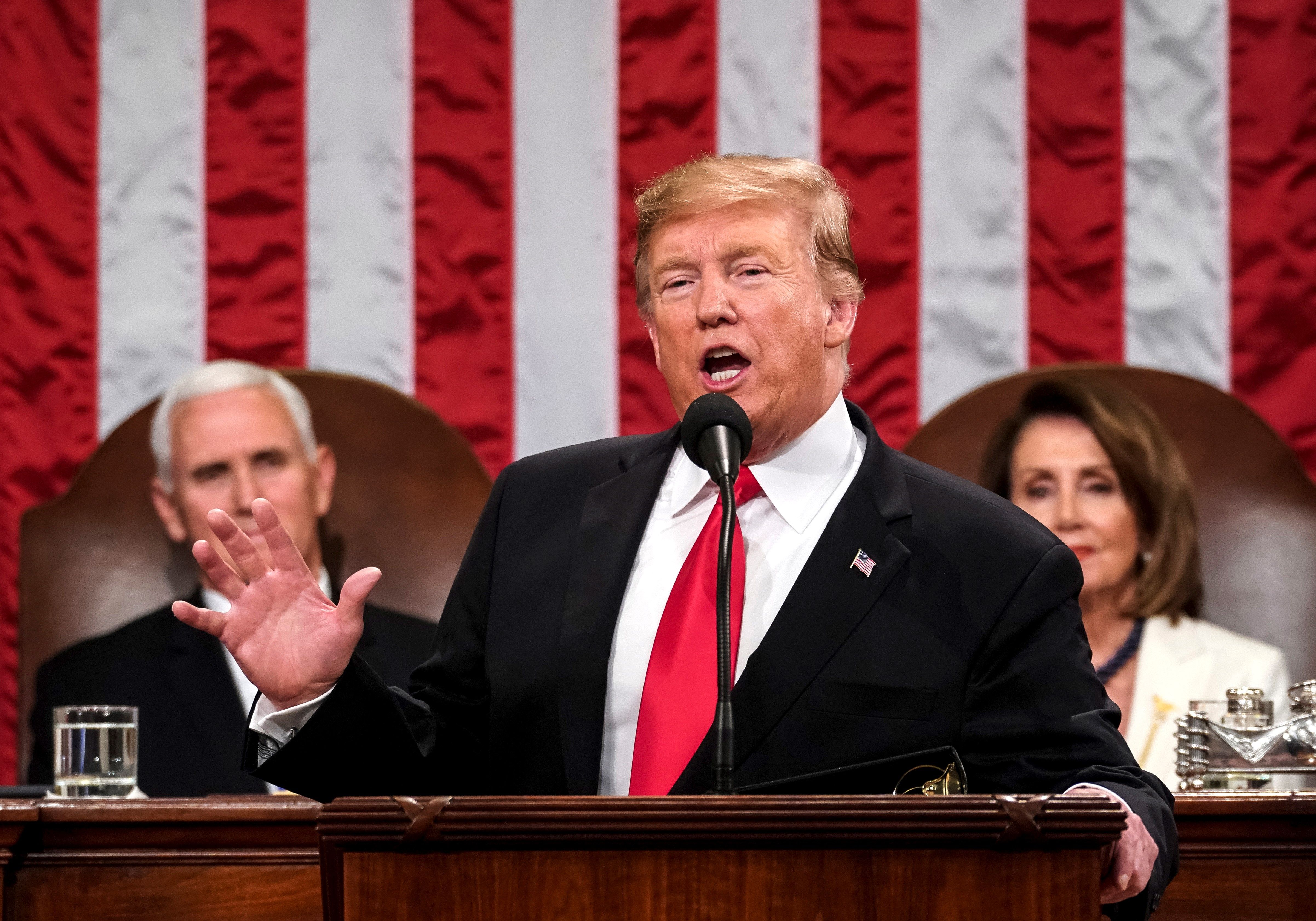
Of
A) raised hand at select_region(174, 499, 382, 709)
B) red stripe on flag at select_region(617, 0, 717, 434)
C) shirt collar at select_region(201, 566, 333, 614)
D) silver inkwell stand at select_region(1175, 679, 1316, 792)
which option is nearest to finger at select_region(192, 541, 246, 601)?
raised hand at select_region(174, 499, 382, 709)

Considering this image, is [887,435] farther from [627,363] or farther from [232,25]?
[232,25]

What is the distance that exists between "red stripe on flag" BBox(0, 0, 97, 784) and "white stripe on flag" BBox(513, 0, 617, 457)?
1085mm

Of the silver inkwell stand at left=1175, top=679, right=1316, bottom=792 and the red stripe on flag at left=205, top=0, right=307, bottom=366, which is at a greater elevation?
the red stripe on flag at left=205, top=0, right=307, bottom=366

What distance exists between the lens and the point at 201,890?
2164 mm

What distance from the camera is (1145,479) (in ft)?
11.7

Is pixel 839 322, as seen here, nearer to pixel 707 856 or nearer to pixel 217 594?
pixel 707 856

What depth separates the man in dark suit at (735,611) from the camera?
166 cm

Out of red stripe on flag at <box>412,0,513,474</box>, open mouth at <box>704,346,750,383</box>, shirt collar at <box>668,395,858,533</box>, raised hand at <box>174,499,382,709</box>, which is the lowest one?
raised hand at <box>174,499,382,709</box>

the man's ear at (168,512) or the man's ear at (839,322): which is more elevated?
the man's ear at (839,322)

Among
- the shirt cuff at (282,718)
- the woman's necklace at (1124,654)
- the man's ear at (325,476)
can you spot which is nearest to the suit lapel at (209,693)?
the man's ear at (325,476)

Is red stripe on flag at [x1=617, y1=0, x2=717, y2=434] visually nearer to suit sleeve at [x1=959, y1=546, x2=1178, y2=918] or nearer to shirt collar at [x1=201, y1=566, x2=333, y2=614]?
shirt collar at [x1=201, y1=566, x2=333, y2=614]

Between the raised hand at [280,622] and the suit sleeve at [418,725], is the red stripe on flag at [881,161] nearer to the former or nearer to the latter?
the suit sleeve at [418,725]

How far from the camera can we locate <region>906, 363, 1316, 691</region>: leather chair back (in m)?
3.62

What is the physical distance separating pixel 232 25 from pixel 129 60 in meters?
0.27
